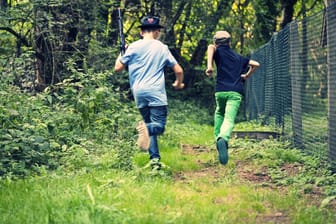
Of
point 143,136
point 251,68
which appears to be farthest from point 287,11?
point 143,136

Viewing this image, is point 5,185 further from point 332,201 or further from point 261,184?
point 332,201

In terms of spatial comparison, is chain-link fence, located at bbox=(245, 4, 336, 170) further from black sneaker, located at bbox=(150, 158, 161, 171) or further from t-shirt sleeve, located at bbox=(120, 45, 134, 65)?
t-shirt sleeve, located at bbox=(120, 45, 134, 65)

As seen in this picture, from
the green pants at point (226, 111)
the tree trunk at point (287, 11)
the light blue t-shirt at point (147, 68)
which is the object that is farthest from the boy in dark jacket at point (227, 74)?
the tree trunk at point (287, 11)

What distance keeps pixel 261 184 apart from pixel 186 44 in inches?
687

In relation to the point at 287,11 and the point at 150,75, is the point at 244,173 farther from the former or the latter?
the point at 287,11

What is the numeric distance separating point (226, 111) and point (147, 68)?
141 cm

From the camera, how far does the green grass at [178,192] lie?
4117 millimetres

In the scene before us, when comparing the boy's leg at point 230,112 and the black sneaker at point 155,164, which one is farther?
the boy's leg at point 230,112

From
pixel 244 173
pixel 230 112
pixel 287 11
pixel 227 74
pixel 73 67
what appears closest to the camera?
pixel 244 173

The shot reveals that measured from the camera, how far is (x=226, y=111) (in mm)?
7234

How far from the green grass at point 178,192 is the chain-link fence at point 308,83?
0.47 metres

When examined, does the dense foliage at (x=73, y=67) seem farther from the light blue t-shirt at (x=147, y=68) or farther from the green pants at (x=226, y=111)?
the green pants at (x=226, y=111)

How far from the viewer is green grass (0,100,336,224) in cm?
412

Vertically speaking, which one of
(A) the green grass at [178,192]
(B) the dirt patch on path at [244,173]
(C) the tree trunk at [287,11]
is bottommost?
(B) the dirt patch on path at [244,173]
